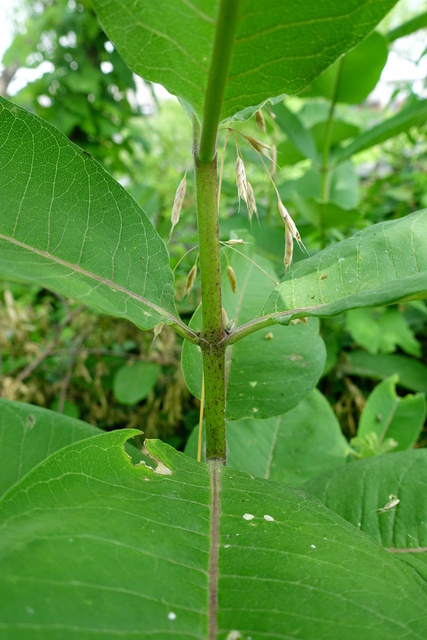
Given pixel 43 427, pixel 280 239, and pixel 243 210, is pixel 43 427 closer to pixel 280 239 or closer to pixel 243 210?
pixel 280 239

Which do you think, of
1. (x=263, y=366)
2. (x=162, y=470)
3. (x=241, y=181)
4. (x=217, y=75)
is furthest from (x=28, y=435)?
(x=217, y=75)

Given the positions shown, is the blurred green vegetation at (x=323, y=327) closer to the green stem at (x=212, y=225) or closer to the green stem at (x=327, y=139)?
the green stem at (x=327, y=139)

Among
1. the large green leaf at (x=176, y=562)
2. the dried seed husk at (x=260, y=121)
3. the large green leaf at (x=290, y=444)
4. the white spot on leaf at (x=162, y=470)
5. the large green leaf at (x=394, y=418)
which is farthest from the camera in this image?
the large green leaf at (x=394, y=418)

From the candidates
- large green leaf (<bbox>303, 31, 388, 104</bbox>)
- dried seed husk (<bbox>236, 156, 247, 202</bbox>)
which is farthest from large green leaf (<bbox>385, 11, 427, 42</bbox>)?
dried seed husk (<bbox>236, 156, 247, 202</bbox>)

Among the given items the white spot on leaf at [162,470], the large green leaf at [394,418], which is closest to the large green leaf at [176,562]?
the white spot on leaf at [162,470]

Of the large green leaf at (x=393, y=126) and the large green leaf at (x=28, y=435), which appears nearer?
the large green leaf at (x=28, y=435)

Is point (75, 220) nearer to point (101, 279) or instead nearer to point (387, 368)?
point (101, 279)

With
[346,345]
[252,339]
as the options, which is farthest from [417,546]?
[346,345]
